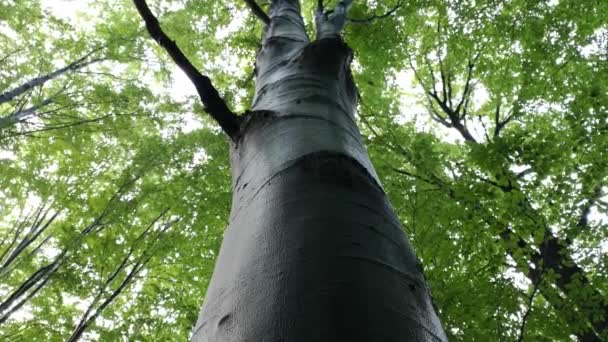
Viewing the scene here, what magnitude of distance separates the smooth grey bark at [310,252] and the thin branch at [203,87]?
0.50 ft

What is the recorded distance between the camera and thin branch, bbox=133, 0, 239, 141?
150cm

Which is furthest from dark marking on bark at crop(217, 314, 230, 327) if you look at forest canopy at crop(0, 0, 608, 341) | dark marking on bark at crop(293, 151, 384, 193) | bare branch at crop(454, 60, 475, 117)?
bare branch at crop(454, 60, 475, 117)

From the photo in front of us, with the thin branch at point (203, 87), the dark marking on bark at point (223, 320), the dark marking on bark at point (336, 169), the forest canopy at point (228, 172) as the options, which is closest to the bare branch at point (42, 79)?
the forest canopy at point (228, 172)

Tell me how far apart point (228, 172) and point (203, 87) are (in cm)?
481

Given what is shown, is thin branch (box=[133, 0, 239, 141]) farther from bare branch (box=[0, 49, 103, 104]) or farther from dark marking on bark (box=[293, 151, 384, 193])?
bare branch (box=[0, 49, 103, 104])

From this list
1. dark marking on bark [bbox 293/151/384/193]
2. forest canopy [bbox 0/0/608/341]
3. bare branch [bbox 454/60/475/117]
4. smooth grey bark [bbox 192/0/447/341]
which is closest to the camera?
smooth grey bark [bbox 192/0/447/341]

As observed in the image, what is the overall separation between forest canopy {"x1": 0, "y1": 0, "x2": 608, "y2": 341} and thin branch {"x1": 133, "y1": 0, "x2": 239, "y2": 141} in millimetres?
2275

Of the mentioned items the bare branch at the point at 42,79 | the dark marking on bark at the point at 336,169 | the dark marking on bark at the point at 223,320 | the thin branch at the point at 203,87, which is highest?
the bare branch at the point at 42,79

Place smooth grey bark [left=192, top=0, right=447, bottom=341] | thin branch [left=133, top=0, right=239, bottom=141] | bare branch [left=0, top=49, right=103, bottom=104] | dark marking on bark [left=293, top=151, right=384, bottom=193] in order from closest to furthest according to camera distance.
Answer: smooth grey bark [left=192, top=0, right=447, bottom=341] < dark marking on bark [left=293, top=151, right=384, bottom=193] < thin branch [left=133, top=0, right=239, bottom=141] < bare branch [left=0, top=49, right=103, bottom=104]

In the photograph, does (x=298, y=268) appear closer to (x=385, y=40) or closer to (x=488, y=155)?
(x=488, y=155)

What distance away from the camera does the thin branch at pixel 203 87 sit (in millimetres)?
1503

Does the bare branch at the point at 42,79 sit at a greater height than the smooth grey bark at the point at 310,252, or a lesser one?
greater

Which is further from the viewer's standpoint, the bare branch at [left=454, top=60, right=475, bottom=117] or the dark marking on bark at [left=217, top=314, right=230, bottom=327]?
the bare branch at [left=454, top=60, right=475, bottom=117]

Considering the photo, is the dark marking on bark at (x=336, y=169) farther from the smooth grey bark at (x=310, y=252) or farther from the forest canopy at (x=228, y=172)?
the forest canopy at (x=228, y=172)
